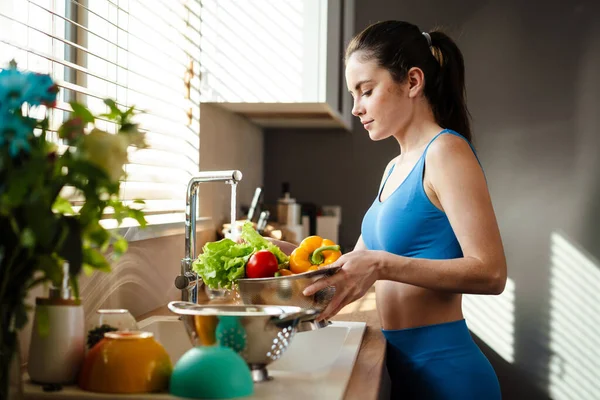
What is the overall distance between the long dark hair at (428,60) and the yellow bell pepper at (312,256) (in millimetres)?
405

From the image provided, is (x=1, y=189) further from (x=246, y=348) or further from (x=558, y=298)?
(x=558, y=298)

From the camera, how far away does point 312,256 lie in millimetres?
1558

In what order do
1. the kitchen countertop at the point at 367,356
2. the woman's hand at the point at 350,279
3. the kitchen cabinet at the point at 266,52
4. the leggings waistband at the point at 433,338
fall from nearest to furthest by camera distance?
the kitchen countertop at the point at 367,356
the woman's hand at the point at 350,279
the leggings waistband at the point at 433,338
the kitchen cabinet at the point at 266,52

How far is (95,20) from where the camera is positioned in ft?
5.77

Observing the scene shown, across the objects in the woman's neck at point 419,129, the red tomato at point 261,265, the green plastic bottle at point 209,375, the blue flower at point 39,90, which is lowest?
the green plastic bottle at point 209,375

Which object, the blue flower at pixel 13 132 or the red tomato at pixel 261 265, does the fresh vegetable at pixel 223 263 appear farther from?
the blue flower at pixel 13 132

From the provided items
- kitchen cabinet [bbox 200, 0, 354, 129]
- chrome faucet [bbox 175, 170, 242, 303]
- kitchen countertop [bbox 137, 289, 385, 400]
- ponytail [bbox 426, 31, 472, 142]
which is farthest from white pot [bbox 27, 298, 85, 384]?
kitchen cabinet [bbox 200, 0, 354, 129]

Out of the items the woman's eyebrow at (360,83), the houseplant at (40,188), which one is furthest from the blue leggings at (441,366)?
the houseplant at (40,188)

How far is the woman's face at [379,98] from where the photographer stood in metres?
1.64

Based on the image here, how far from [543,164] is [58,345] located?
2950 millimetres

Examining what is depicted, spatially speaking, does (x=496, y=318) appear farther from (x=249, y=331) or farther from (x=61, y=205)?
(x=61, y=205)

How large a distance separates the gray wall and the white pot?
282 centimetres

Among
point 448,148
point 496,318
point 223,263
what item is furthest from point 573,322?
point 223,263

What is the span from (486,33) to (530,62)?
26 centimetres
